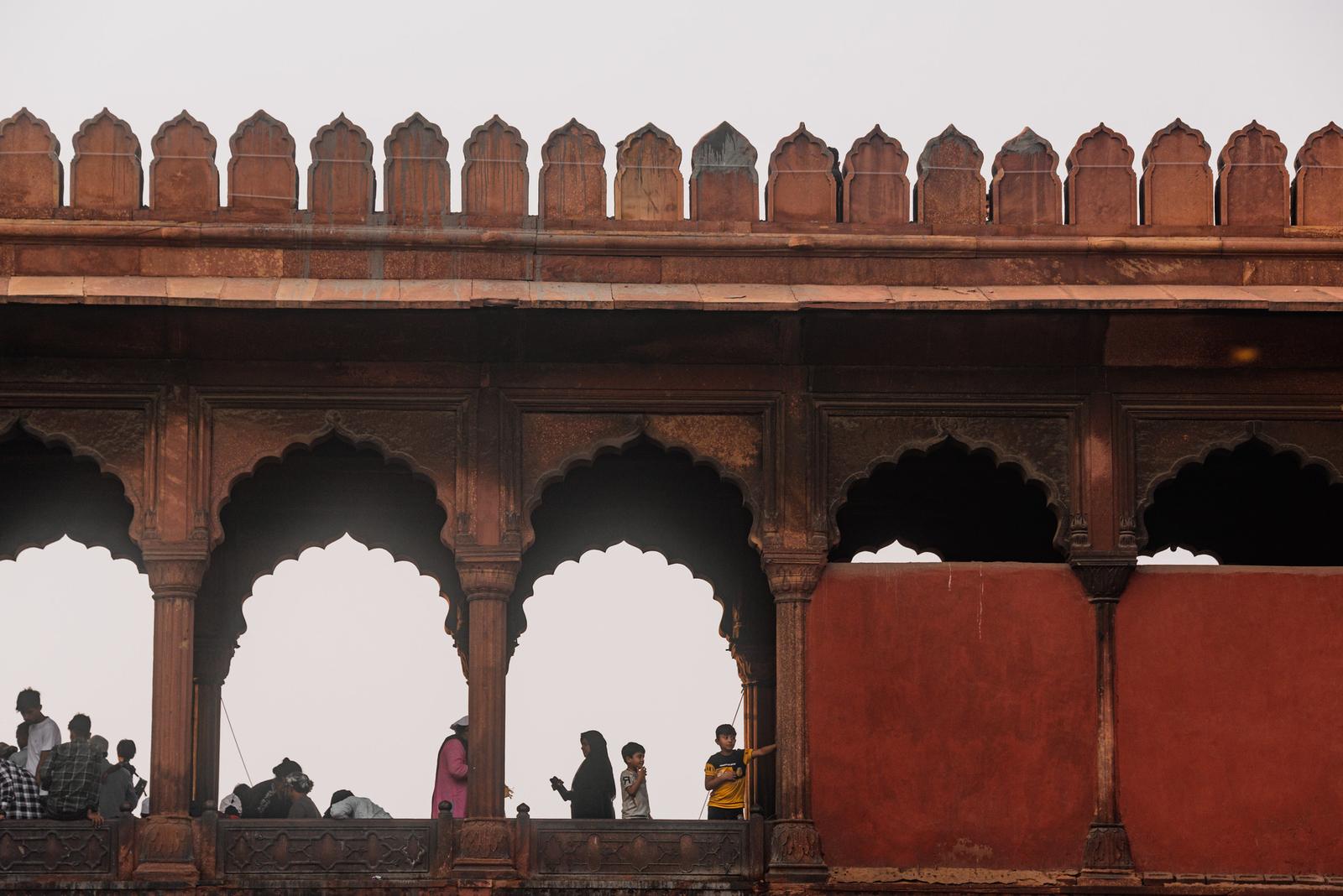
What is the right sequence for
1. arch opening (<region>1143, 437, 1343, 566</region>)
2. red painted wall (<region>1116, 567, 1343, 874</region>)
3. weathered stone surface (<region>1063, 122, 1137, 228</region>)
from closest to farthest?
red painted wall (<region>1116, 567, 1343, 874</region>) < weathered stone surface (<region>1063, 122, 1137, 228</region>) < arch opening (<region>1143, 437, 1343, 566</region>)

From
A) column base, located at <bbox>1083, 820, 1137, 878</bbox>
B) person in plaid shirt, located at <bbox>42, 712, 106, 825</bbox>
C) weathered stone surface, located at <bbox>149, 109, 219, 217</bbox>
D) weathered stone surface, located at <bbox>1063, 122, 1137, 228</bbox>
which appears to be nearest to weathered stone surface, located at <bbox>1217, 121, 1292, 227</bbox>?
weathered stone surface, located at <bbox>1063, 122, 1137, 228</bbox>

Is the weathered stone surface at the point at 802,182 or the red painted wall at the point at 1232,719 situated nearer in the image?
the red painted wall at the point at 1232,719

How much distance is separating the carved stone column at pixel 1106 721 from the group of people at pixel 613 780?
1.75 meters

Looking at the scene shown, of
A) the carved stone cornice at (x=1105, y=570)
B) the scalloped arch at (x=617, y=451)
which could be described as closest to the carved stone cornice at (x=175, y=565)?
the scalloped arch at (x=617, y=451)

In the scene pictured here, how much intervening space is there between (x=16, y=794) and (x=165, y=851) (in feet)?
3.01

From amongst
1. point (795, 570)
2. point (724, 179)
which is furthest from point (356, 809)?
point (724, 179)

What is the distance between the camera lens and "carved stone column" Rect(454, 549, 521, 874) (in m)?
14.4

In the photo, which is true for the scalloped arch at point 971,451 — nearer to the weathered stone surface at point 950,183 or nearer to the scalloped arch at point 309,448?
the weathered stone surface at point 950,183

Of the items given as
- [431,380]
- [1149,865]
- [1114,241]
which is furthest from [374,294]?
[1149,865]

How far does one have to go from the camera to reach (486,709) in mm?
14602

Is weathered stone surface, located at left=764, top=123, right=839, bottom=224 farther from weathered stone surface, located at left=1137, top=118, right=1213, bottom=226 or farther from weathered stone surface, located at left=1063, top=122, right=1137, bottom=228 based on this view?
weathered stone surface, located at left=1137, top=118, right=1213, bottom=226

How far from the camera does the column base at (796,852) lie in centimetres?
1434

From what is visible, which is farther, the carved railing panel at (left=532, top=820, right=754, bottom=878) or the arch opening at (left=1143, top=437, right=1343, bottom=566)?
the arch opening at (left=1143, top=437, right=1343, bottom=566)

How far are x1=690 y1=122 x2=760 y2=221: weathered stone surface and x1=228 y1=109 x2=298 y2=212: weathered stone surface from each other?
2.08m
